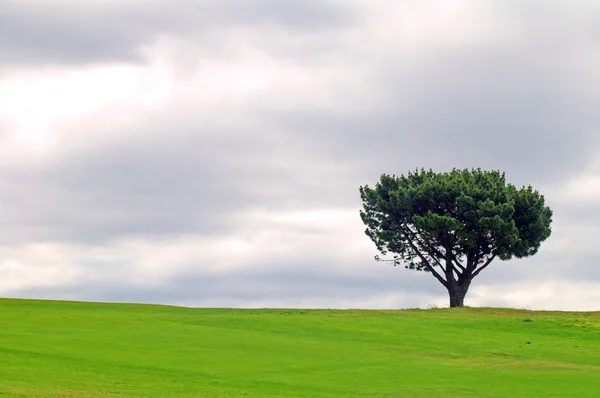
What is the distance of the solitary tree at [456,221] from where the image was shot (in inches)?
2931

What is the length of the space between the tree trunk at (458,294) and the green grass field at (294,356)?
17646mm

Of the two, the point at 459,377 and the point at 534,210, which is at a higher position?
the point at 534,210

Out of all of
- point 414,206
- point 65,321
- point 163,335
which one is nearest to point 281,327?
point 163,335

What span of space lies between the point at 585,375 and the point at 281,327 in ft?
64.2

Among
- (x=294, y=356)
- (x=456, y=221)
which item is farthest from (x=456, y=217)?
(x=294, y=356)

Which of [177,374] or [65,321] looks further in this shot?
[65,321]

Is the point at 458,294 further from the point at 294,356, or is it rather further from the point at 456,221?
the point at 294,356

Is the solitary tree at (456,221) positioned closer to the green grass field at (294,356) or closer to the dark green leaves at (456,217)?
the dark green leaves at (456,217)

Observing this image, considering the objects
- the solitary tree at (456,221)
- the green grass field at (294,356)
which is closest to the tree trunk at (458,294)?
the solitary tree at (456,221)

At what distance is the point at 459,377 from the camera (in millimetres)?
35406

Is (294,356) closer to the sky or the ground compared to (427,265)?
closer to the ground

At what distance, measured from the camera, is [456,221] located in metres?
74.8

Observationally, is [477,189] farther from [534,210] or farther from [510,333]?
[510,333]

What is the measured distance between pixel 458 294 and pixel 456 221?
7686 mm
